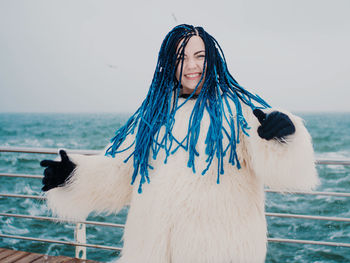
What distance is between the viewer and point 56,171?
45.2 inches

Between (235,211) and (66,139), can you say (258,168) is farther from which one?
(66,139)

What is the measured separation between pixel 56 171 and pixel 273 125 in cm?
81

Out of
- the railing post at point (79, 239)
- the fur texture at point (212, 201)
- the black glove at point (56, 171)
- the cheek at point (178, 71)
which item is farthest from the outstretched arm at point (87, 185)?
the railing post at point (79, 239)

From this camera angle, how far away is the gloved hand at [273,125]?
0.86 meters

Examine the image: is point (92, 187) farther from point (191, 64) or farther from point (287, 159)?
point (287, 159)

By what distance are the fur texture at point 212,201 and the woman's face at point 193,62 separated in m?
0.10

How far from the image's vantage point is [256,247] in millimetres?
990

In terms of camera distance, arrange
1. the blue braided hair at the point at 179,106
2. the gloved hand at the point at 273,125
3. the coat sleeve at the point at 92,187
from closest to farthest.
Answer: the gloved hand at the point at 273,125
the blue braided hair at the point at 179,106
the coat sleeve at the point at 92,187

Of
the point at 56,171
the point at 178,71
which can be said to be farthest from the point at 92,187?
the point at 178,71

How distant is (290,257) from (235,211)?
229 inches

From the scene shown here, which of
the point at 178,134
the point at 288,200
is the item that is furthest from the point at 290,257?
the point at 178,134

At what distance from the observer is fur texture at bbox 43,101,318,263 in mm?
907

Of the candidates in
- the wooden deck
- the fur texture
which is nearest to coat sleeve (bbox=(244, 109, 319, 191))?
the fur texture

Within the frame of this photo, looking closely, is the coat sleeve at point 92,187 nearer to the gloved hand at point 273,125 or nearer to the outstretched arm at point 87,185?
the outstretched arm at point 87,185
